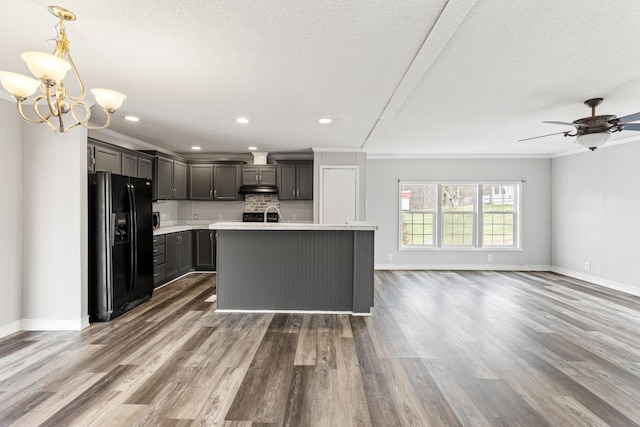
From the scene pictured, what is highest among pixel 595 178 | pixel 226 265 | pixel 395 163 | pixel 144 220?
pixel 395 163

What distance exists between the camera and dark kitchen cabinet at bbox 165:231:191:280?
5516 mm

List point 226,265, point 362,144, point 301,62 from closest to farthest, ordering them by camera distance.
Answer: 1. point 301,62
2. point 226,265
3. point 362,144

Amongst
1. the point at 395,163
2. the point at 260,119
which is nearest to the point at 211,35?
the point at 260,119

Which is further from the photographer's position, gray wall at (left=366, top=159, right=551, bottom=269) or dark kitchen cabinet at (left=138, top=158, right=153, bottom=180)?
gray wall at (left=366, top=159, right=551, bottom=269)

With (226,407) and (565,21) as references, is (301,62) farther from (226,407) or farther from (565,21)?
(226,407)

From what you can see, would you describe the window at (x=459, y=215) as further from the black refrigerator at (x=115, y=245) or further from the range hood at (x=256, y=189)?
the black refrigerator at (x=115, y=245)

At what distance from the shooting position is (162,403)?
212 centimetres

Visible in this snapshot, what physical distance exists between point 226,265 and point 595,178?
661cm

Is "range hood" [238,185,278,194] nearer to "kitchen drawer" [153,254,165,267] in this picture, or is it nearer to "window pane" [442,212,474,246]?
"kitchen drawer" [153,254,165,267]

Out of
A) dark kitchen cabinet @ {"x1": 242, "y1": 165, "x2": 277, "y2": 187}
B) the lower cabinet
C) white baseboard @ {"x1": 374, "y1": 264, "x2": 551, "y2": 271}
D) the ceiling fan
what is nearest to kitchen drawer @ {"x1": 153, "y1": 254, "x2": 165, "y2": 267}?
the lower cabinet

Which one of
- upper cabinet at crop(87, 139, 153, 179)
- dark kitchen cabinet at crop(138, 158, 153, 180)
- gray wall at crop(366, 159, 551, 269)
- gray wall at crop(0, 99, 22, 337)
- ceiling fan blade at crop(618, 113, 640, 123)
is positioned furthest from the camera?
gray wall at crop(366, 159, 551, 269)

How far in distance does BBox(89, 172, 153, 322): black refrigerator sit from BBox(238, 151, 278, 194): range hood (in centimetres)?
239

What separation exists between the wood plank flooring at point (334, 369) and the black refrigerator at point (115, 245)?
0.88 ft

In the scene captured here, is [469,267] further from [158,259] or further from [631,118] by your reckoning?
[158,259]
